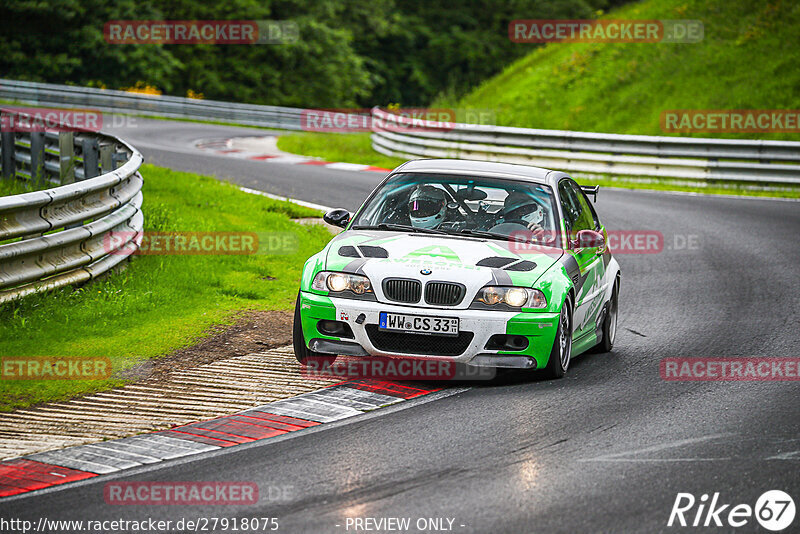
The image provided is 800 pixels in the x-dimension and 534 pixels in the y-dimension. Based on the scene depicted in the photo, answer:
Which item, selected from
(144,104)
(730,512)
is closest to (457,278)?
(730,512)

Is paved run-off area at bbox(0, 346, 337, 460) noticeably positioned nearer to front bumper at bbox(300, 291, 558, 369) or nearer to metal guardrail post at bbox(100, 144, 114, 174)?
front bumper at bbox(300, 291, 558, 369)

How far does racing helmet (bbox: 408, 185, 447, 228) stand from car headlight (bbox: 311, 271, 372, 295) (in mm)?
1084

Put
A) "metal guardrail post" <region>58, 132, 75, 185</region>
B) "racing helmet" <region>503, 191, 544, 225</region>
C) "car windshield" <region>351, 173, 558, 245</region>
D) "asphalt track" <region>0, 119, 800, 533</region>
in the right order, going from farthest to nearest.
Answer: "metal guardrail post" <region>58, 132, 75, 185</region>, "racing helmet" <region>503, 191, 544, 225</region>, "car windshield" <region>351, 173, 558, 245</region>, "asphalt track" <region>0, 119, 800, 533</region>

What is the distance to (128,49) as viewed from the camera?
148ft

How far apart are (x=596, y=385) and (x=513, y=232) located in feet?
4.72

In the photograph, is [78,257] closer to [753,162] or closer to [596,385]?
[596,385]

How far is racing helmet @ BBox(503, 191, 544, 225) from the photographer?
29.0ft

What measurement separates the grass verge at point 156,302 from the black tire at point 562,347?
3095mm

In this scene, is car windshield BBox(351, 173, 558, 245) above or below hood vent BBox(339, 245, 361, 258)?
above

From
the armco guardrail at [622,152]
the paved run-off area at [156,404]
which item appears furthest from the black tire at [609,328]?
the armco guardrail at [622,152]

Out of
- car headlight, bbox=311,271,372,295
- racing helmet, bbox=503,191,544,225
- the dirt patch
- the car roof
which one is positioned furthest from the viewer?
the car roof

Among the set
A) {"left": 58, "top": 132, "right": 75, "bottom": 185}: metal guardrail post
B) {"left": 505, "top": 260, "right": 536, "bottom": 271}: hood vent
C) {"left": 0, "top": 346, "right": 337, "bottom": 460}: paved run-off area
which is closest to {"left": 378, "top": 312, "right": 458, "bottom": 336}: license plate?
{"left": 505, "top": 260, "right": 536, "bottom": 271}: hood vent

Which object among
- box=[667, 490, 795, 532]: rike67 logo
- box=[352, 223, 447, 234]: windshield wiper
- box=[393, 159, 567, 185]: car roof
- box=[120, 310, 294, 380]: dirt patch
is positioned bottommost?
box=[120, 310, 294, 380]: dirt patch

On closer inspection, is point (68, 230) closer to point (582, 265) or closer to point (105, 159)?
point (582, 265)
